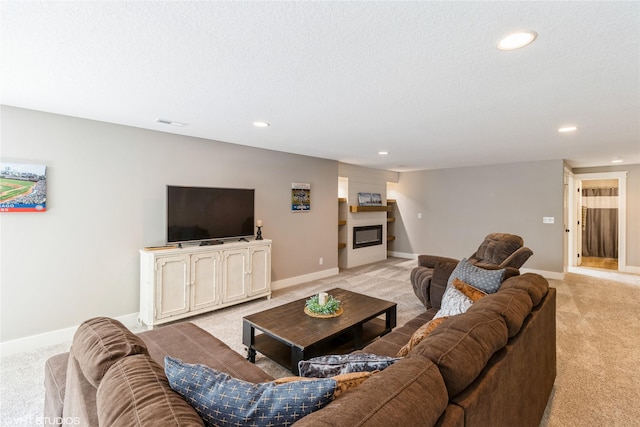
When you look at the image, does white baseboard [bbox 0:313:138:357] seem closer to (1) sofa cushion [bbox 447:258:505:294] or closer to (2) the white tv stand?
(2) the white tv stand

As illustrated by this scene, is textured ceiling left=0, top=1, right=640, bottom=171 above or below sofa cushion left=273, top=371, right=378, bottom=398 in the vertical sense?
above

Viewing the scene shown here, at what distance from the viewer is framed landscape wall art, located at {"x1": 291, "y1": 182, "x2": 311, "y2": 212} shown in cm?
512

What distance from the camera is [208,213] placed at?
12.7 ft

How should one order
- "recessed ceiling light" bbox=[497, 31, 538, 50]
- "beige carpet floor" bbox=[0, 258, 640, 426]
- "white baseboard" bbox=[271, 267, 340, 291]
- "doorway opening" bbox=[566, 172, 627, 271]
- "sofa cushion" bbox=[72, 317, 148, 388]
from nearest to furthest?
"sofa cushion" bbox=[72, 317, 148, 388] < "recessed ceiling light" bbox=[497, 31, 538, 50] < "beige carpet floor" bbox=[0, 258, 640, 426] < "white baseboard" bbox=[271, 267, 340, 291] < "doorway opening" bbox=[566, 172, 627, 271]

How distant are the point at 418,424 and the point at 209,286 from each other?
10.9 feet

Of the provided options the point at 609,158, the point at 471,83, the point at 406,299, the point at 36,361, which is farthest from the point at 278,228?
the point at 609,158

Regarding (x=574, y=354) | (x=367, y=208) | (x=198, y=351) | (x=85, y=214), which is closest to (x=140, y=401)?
(x=198, y=351)

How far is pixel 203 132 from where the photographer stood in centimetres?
365

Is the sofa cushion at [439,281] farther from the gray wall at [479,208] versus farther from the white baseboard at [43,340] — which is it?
the gray wall at [479,208]

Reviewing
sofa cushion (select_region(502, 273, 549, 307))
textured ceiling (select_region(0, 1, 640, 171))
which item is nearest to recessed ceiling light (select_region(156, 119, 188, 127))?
textured ceiling (select_region(0, 1, 640, 171))

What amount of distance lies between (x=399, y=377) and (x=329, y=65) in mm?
1737

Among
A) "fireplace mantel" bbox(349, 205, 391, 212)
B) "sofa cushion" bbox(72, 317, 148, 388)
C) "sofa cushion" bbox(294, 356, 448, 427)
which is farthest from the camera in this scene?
"fireplace mantel" bbox(349, 205, 391, 212)

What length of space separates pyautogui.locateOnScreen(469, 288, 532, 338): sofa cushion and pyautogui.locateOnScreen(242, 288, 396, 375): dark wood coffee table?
46.5 inches

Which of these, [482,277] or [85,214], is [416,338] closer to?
[482,277]
